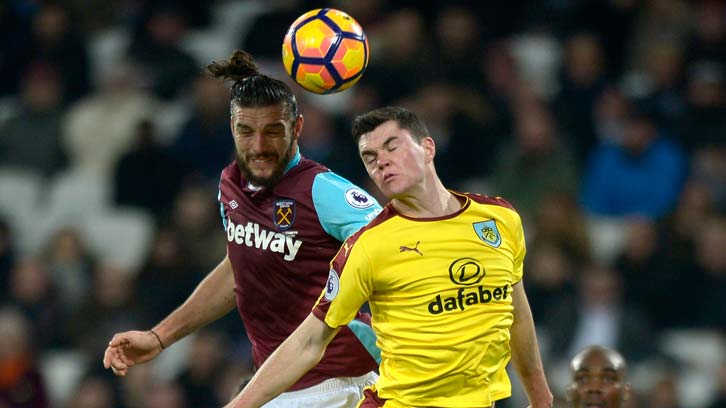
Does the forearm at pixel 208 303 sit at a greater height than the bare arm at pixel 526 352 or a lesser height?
greater

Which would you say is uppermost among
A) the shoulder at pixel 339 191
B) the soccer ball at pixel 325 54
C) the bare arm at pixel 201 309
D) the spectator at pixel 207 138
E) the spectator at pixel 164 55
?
the spectator at pixel 164 55

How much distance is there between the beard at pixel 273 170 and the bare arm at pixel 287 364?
0.79m

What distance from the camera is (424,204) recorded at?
452cm

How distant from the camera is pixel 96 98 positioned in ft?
37.0

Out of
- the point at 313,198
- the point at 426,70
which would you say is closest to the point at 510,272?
the point at 313,198

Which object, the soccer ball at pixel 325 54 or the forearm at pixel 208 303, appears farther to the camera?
the forearm at pixel 208 303

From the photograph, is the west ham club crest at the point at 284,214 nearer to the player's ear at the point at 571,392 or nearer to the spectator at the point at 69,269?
the player's ear at the point at 571,392

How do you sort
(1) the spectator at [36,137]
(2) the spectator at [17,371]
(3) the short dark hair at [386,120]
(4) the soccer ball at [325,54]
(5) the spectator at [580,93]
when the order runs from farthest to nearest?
(1) the spectator at [36,137] → (5) the spectator at [580,93] → (2) the spectator at [17,371] → (4) the soccer ball at [325,54] → (3) the short dark hair at [386,120]

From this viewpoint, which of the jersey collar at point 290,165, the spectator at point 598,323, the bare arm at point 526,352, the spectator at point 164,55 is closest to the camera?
the bare arm at point 526,352

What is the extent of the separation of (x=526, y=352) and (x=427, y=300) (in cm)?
58

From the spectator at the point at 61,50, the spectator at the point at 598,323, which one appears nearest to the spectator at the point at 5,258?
the spectator at the point at 61,50

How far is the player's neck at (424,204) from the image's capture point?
450cm

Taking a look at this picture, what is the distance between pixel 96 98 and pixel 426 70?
2963mm

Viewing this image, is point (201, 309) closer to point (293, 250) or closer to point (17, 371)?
point (293, 250)
